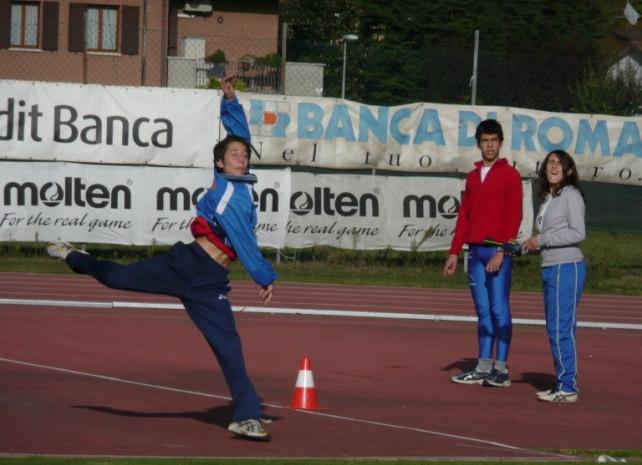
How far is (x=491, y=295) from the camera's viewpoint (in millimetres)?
10828

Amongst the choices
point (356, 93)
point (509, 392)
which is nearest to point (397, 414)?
point (509, 392)

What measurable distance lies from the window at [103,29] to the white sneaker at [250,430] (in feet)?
111

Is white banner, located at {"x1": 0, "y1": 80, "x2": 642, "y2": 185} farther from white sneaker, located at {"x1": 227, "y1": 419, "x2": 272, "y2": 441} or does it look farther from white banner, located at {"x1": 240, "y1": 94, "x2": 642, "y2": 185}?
white sneaker, located at {"x1": 227, "y1": 419, "x2": 272, "y2": 441}

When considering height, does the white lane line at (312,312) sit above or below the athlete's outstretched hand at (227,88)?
Answer: below

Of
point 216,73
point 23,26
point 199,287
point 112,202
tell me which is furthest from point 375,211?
point 23,26

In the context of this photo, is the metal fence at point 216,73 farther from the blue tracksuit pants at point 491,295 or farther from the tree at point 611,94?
the blue tracksuit pants at point 491,295

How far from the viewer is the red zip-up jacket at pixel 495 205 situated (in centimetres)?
1083

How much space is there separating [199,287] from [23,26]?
3618cm

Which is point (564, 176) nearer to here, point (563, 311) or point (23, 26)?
point (563, 311)

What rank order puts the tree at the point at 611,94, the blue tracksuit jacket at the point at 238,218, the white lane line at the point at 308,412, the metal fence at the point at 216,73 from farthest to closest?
the tree at the point at 611,94, the metal fence at the point at 216,73, the white lane line at the point at 308,412, the blue tracksuit jacket at the point at 238,218

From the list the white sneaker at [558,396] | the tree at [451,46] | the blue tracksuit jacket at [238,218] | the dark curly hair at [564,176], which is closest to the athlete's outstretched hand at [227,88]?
the blue tracksuit jacket at [238,218]

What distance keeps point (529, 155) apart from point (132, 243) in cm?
635

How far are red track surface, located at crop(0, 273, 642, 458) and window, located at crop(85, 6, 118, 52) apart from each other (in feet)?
84.4

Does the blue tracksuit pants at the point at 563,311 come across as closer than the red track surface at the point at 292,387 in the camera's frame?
No
